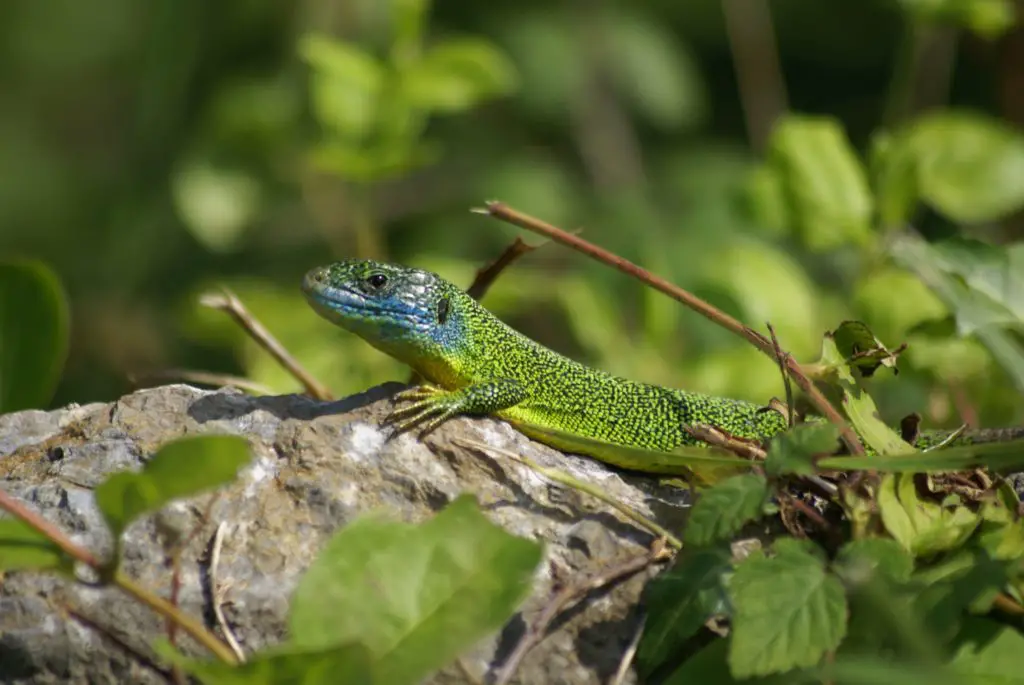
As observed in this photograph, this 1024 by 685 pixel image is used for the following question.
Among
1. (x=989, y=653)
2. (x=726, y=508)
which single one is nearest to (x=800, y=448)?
(x=726, y=508)

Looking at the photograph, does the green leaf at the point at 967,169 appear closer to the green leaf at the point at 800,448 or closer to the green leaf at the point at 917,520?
the green leaf at the point at 917,520

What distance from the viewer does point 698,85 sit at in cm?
855

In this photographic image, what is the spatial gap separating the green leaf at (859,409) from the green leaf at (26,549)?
1.61 metres

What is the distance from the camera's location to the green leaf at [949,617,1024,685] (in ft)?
6.89

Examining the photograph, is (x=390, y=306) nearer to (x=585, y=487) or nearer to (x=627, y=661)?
(x=585, y=487)

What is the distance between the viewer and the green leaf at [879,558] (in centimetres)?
214

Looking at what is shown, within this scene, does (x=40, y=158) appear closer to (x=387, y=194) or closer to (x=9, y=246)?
(x=9, y=246)

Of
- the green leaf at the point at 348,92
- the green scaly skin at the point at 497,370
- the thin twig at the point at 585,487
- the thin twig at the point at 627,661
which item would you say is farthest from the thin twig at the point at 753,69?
the thin twig at the point at 627,661

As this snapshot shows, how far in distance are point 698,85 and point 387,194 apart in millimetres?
2432

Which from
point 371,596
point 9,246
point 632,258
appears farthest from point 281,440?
point 9,246

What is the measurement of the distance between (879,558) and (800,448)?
0.80 ft

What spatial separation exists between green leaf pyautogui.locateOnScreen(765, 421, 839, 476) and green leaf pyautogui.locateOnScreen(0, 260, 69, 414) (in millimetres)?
2064

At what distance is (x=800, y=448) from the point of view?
85.1 inches

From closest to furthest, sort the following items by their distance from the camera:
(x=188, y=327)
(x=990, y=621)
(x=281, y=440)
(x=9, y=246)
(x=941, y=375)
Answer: (x=990, y=621) → (x=281, y=440) → (x=941, y=375) → (x=188, y=327) → (x=9, y=246)
